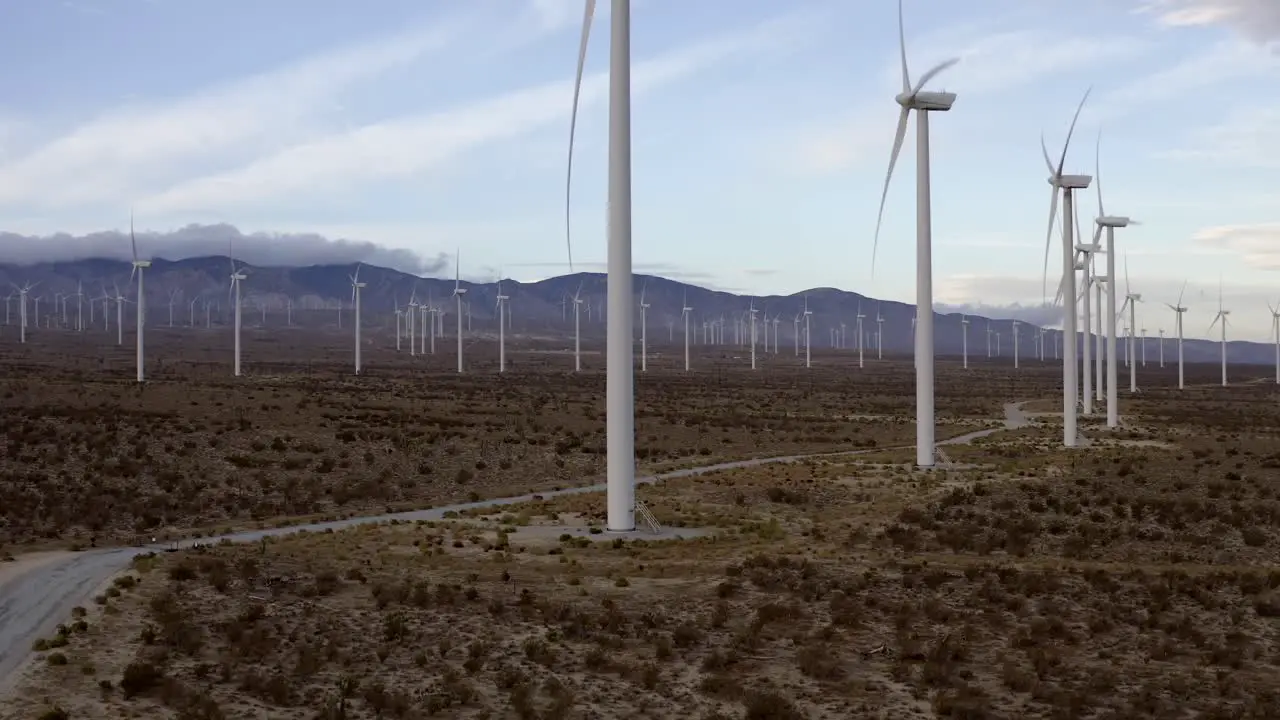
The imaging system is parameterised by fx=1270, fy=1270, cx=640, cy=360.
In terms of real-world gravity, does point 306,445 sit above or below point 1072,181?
below

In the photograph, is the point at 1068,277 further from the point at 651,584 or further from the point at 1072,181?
the point at 651,584

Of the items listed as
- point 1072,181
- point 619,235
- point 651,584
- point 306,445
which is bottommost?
point 651,584

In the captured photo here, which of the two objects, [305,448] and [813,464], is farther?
[305,448]

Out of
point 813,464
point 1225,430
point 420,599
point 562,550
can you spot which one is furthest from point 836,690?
→ point 1225,430

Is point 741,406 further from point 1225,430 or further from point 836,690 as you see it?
point 836,690

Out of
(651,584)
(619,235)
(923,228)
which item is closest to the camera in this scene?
(651,584)

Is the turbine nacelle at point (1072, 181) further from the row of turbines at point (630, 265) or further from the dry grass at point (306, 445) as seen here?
the dry grass at point (306, 445)

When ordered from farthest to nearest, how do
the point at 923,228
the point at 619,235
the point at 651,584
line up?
the point at 923,228
the point at 619,235
the point at 651,584

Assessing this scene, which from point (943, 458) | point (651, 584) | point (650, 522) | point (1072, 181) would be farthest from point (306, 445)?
point (1072, 181)

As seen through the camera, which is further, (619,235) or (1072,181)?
(1072,181)
